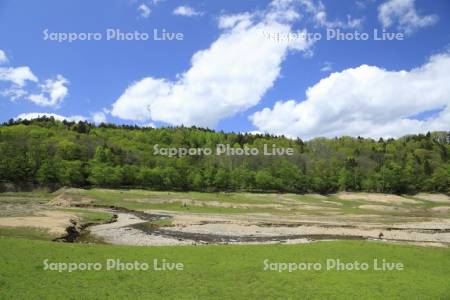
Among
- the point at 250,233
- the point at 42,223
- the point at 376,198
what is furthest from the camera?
the point at 376,198

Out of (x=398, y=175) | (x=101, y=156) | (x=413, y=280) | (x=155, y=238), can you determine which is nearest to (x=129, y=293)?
(x=413, y=280)

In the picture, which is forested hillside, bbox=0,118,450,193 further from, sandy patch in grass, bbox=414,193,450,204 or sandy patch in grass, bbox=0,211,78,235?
sandy patch in grass, bbox=0,211,78,235

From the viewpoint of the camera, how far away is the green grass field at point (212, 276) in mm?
27062

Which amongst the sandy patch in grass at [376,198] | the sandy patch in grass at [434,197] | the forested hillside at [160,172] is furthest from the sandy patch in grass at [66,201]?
the sandy patch in grass at [434,197]

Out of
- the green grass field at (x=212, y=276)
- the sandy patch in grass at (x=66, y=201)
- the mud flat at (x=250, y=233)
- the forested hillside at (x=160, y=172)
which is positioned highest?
the forested hillside at (x=160, y=172)

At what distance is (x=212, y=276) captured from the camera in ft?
101

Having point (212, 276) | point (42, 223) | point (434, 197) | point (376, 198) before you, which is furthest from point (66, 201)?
point (434, 197)

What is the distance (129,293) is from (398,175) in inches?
6713

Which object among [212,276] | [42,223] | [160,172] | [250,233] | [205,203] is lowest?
[250,233]

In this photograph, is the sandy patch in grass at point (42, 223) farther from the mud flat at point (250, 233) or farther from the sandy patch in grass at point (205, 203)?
the sandy patch in grass at point (205, 203)

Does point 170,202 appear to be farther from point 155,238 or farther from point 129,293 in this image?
point 129,293

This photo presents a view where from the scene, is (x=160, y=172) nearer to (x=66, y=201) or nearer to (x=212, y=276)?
(x=66, y=201)

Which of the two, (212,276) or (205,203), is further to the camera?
(205,203)

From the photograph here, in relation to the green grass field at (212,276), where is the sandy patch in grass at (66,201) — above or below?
above
